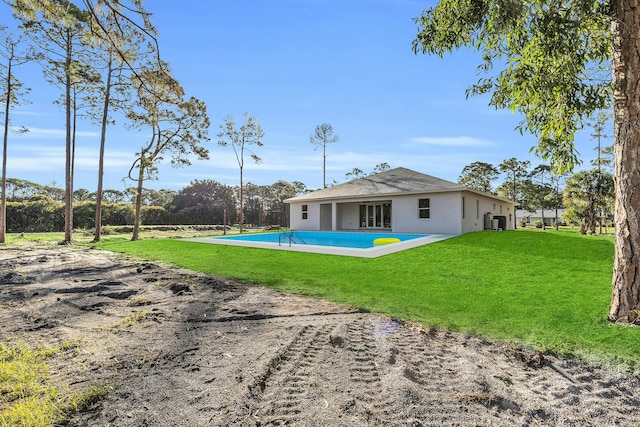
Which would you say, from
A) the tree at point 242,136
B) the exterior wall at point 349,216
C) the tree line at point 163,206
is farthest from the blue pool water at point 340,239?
the tree at point 242,136

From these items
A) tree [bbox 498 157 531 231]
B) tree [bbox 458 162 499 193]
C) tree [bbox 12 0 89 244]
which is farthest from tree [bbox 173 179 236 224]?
tree [bbox 498 157 531 231]

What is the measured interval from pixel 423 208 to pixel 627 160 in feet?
42.6

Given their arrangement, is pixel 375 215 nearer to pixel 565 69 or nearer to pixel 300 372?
pixel 565 69

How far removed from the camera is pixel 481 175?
4222 centimetres

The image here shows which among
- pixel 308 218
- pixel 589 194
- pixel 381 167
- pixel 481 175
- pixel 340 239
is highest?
pixel 381 167

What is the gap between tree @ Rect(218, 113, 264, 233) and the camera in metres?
26.8

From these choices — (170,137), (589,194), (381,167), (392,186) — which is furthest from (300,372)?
(381,167)

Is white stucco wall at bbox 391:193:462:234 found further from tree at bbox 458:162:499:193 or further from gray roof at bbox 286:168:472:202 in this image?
tree at bbox 458:162:499:193

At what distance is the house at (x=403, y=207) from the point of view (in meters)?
15.5

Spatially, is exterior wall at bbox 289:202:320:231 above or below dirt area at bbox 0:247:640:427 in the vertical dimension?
above

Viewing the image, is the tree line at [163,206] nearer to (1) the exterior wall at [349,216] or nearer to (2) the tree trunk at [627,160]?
(1) the exterior wall at [349,216]

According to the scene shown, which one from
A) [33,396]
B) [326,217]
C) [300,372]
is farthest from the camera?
[326,217]

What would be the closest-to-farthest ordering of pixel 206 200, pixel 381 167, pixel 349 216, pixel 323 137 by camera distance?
pixel 349 216
pixel 323 137
pixel 206 200
pixel 381 167

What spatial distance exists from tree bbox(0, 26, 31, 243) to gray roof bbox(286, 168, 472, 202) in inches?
596
